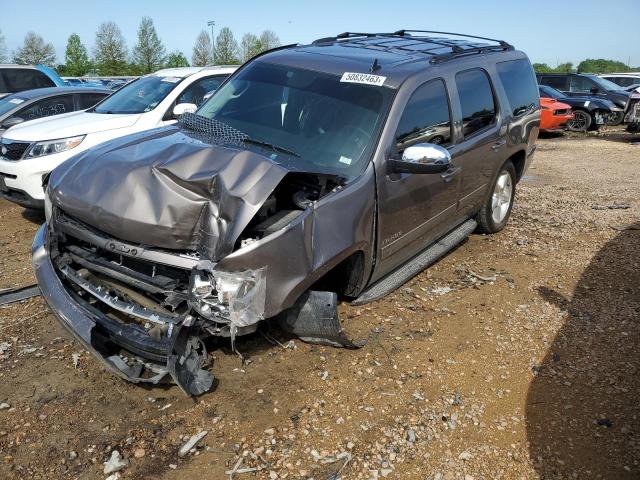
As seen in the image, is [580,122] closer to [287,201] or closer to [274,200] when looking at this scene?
[287,201]

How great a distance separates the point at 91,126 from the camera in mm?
6203

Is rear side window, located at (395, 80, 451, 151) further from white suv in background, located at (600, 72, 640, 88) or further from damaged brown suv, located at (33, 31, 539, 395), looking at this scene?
white suv in background, located at (600, 72, 640, 88)

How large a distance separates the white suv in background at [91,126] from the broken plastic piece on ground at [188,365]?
3.08m

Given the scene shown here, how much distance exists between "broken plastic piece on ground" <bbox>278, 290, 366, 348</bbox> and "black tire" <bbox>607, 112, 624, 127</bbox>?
16.5m

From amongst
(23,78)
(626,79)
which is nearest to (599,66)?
(626,79)

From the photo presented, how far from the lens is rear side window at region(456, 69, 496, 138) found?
15.3ft

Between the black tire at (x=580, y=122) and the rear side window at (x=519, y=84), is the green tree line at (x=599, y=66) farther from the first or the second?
the rear side window at (x=519, y=84)

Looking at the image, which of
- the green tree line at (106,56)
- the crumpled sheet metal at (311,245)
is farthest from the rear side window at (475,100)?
the green tree line at (106,56)

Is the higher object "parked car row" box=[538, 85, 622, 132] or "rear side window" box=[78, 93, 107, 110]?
"rear side window" box=[78, 93, 107, 110]

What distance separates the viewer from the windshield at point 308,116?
360 cm

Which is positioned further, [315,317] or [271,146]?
[271,146]

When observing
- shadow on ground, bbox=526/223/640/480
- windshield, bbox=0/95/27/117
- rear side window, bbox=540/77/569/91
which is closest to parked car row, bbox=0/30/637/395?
shadow on ground, bbox=526/223/640/480

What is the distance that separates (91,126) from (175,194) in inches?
152

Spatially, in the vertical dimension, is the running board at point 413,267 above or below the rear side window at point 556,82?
below
